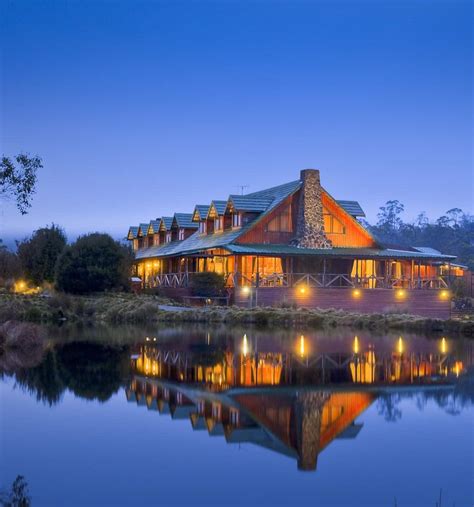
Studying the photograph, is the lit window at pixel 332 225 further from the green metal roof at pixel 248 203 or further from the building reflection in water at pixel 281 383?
the building reflection in water at pixel 281 383

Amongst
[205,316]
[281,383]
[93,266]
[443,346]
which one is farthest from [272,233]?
[281,383]

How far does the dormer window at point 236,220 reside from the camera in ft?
156

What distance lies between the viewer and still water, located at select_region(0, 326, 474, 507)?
919cm

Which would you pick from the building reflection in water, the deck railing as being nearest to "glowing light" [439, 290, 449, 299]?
the deck railing

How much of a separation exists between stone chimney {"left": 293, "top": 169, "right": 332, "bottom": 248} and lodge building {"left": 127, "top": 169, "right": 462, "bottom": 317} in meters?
0.06

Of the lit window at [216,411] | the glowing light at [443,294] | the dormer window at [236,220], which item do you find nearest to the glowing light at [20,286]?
the dormer window at [236,220]

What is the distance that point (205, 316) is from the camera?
37.3 metres

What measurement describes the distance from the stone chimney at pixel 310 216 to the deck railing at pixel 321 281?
2.15 metres

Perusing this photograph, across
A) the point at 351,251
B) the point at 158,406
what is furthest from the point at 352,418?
the point at 351,251

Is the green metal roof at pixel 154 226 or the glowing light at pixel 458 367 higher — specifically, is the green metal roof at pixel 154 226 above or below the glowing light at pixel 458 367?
above

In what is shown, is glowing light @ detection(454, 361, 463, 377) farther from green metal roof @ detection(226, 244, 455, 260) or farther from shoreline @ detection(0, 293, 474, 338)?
green metal roof @ detection(226, 244, 455, 260)

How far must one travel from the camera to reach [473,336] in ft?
102

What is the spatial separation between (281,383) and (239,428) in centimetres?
475

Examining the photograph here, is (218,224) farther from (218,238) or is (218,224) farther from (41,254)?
(41,254)
